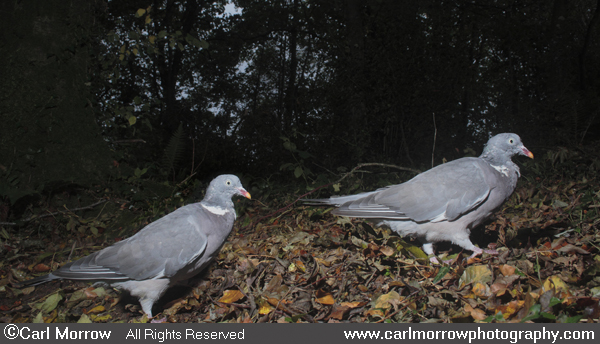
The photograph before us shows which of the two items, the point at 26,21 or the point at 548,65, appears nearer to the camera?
the point at 26,21

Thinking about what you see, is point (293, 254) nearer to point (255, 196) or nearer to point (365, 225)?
point (365, 225)

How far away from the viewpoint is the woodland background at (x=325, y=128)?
3092 millimetres

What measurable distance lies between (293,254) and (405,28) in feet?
13.0

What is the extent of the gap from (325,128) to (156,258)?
165 inches

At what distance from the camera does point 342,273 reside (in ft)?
7.84

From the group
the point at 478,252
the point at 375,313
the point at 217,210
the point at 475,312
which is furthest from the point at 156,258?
the point at 478,252

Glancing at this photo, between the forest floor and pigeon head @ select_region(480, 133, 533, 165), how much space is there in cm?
57

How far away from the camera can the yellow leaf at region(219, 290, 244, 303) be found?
2.21 metres

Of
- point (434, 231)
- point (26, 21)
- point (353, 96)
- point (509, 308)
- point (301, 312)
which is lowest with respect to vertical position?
point (301, 312)

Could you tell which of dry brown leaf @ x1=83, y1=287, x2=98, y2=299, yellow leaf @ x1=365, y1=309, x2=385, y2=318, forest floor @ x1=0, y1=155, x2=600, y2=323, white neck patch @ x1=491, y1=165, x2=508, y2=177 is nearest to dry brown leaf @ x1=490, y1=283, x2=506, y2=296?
forest floor @ x1=0, y1=155, x2=600, y2=323

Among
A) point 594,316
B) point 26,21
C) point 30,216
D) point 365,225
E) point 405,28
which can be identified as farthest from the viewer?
point 405,28

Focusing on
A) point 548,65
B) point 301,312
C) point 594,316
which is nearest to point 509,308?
point 594,316

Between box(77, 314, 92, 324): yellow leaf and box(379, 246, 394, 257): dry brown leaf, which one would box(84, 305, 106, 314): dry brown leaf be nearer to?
box(77, 314, 92, 324): yellow leaf

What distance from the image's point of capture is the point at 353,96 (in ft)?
17.7
